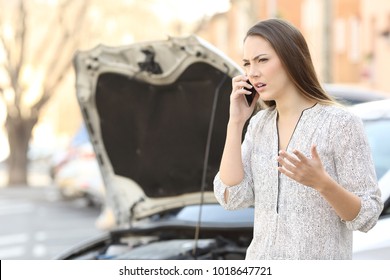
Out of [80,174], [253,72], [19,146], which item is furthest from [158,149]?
[19,146]

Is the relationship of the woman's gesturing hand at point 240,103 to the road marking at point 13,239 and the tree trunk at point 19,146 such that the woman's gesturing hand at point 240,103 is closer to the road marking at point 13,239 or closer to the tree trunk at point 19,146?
the road marking at point 13,239

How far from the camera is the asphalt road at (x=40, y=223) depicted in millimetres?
12109

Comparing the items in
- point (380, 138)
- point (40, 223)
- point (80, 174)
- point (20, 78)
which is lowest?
point (40, 223)

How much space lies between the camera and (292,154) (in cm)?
249

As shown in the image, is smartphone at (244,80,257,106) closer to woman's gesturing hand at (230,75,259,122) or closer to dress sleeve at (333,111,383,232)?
woman's gesturing hand at (230,75,259,122)

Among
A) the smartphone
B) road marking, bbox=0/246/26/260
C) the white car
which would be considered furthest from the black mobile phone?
road marking, bbox=0/246/26/260

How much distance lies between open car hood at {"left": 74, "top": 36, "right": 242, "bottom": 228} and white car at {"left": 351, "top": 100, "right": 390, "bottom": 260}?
2.38ft

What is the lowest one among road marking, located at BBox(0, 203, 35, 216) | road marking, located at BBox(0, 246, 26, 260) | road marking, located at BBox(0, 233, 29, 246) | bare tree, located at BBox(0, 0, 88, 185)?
road marking, located at BBox(0, 203, 35, 216)

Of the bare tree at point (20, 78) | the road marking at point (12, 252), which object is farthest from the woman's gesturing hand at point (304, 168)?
the bare tree at point (20, 78)

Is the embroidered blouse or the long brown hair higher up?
the long brown hair

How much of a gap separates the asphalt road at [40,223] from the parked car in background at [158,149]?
250 inches

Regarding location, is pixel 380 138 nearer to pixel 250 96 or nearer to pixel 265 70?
pixel 250 96

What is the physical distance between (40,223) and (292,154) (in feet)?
44.7

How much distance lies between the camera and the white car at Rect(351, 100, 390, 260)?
363 cm
